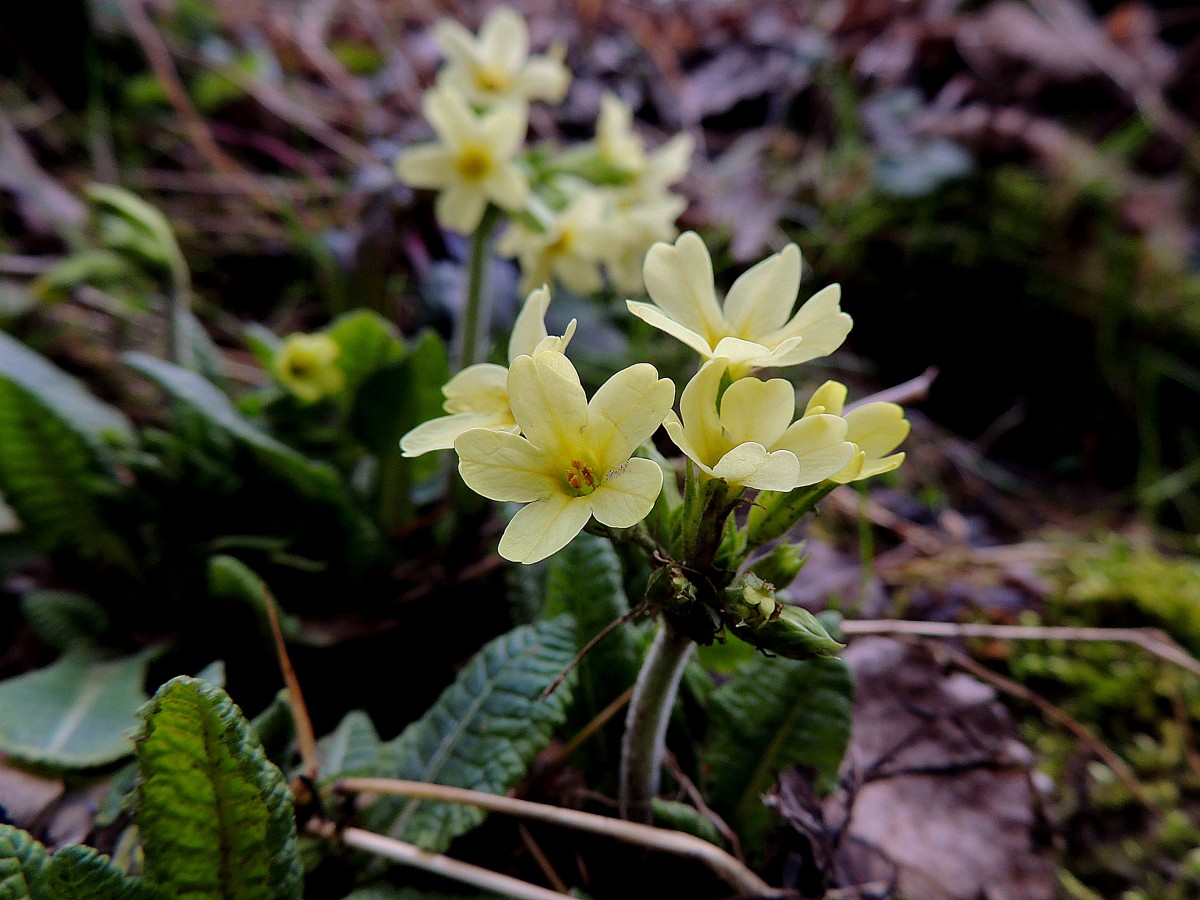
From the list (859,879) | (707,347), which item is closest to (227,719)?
(707,347)

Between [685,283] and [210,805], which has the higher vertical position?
[685,283]

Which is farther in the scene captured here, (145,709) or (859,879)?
(859,879)

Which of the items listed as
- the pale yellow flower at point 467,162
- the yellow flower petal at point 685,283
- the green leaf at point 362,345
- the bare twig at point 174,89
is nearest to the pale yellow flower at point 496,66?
the pale yellow flower at point 467,162

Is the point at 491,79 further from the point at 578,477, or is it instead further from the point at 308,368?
the point at 578,477

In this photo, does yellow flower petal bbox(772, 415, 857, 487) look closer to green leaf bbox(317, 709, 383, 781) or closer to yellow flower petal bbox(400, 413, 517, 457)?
yellow flower petal bbox(400, 413, 517, 457)

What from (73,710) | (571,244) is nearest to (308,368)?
(571,244)

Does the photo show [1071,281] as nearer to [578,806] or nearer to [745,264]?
[745,264]
